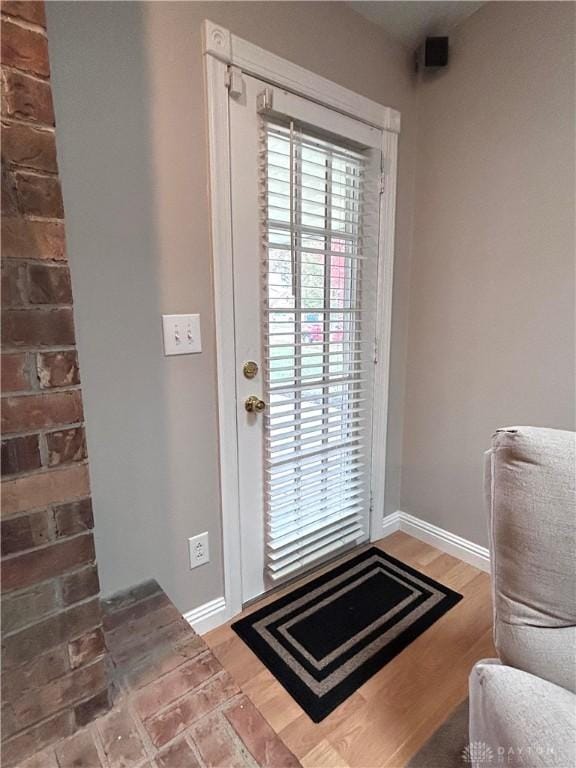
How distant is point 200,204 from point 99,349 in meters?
0.58

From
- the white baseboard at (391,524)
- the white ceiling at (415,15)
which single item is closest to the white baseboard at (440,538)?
the white baseboard at (391,524)

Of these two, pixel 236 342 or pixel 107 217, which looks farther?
pixel 236 342

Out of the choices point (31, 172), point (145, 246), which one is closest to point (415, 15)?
point (145, 246)

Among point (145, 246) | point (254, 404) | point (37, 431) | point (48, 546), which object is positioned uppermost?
point (145, 246)

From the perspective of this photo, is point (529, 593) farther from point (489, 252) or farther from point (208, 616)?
point (489, 252)

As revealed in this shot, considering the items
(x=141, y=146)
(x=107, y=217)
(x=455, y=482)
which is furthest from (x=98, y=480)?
(x=455, y=482)

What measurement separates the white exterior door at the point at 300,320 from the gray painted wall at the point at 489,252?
0.33 metres

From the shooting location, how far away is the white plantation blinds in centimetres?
152

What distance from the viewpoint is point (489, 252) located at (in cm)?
174

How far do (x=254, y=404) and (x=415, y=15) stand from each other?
1.76 meters

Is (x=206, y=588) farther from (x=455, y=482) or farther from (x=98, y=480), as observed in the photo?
(x=455, y=482)

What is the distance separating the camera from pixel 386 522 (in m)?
2.21

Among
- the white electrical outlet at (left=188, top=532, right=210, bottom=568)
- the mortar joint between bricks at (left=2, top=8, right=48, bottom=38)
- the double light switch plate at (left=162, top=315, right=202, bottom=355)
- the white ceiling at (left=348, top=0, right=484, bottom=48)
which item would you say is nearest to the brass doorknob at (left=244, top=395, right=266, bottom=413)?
the double light switch plate at (left=162, top=315, right=202, bottom=355)

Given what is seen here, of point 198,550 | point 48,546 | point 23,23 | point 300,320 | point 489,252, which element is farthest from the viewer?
point 489,252
